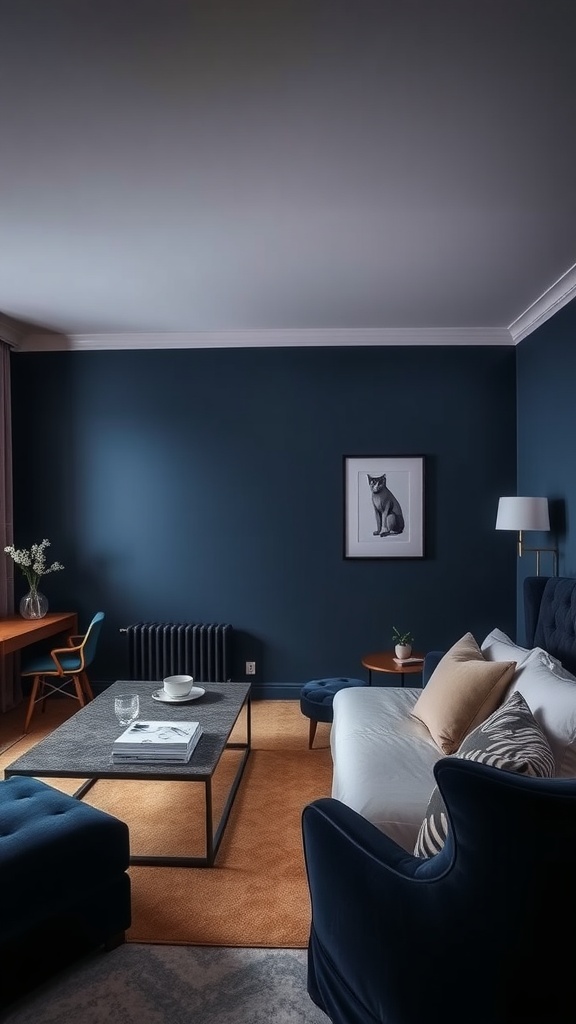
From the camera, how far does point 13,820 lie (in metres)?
1.93

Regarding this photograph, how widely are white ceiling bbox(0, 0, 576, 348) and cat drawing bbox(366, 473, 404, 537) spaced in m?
1.27

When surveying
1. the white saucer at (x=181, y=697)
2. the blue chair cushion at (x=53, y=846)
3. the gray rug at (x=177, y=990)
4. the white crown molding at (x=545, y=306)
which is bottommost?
the gray rug at (x=177, y=990)

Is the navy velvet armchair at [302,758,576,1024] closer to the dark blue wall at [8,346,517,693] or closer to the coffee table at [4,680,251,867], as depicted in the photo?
the coffee table at [4,680,251,867]

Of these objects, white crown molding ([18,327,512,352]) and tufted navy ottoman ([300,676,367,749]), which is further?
white crown molding ([18,327,512,352])

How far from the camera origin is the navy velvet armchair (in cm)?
116

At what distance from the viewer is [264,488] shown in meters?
4.68

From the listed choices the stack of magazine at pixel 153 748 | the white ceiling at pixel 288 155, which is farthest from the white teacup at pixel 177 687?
the white ceiling at pixel 288 155

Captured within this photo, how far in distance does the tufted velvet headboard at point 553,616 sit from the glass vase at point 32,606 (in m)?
3.14

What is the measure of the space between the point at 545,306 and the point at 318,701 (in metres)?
2.69

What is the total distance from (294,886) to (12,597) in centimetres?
314

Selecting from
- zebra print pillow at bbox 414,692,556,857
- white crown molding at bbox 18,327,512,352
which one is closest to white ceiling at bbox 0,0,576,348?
white crown molding at bbox 18,327,512,352

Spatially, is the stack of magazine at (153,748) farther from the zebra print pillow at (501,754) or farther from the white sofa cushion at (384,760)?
the zebra print pillow at (501,754)

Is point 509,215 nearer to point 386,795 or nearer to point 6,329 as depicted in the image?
point 386,795

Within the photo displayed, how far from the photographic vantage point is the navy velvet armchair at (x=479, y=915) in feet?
3.81
